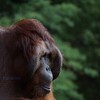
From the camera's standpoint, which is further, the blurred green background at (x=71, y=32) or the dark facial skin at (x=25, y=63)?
the blurred green background at (x=71, y=32)

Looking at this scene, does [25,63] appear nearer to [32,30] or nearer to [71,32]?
[32,30]

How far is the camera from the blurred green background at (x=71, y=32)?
28.1 feet

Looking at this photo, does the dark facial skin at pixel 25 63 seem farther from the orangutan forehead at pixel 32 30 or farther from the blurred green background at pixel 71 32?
the blurred green background at pixel 71 32

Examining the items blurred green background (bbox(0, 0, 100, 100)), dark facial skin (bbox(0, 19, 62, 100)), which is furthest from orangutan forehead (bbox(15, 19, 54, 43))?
blurred green background (bbox(0, 0, 100, 100))

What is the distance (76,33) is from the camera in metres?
11.6

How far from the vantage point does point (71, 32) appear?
36.9 feet

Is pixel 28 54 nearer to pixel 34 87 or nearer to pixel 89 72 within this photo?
pixel 34 87

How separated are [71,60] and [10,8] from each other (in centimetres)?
152

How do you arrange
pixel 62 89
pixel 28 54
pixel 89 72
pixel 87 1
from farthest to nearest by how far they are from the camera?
pixel 87 1 → pixel 89 72 → pixel 62 89 → pixel 28 54

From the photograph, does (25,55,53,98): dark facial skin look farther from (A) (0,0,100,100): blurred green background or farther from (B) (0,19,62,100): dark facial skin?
(A) (0,0,100,100): blurred green background


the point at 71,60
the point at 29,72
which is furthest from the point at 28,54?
the point at 71,60

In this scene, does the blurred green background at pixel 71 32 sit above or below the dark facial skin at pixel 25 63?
below

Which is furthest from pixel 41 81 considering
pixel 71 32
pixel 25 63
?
pixel 71 32

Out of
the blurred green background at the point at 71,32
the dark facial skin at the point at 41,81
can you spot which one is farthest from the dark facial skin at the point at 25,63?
the blurred green background at the point at 71,32
